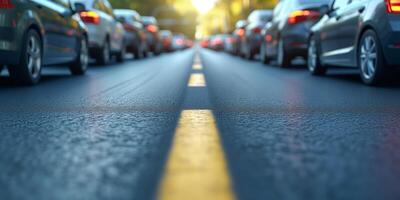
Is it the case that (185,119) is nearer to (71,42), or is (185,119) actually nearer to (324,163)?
(324,163)

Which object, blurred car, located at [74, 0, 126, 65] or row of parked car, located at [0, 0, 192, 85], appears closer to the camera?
row of parked car, located at [0, 0, 192, 85]

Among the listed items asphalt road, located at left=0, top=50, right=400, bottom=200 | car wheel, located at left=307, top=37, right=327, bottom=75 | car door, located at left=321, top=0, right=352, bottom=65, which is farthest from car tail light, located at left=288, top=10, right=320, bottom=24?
asphalt road, located at left=0, top=50, right=400, bottom=200

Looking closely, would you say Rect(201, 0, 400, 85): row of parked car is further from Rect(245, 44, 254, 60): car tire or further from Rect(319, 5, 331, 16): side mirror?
Rect(245, 44, 254, 60): car tire

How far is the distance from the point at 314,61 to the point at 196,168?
8.24 meters

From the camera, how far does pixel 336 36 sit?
9359 mm

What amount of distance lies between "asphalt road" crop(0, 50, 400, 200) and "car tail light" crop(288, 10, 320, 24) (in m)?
5.49

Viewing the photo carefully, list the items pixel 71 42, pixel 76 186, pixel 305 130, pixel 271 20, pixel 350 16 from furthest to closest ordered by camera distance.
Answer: pixel 271 20 → pixel 71 42 → pixel 350 16 → pixel 305 130 → pixel 76 186

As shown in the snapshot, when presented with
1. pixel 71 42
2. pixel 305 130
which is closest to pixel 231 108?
pixel 305 130

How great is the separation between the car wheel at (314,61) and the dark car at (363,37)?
5.9 inches

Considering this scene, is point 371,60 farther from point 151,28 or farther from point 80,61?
point 151,28

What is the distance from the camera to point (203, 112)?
526 centimetres

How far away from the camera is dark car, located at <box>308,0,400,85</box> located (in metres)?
7.30

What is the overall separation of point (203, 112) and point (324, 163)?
2.26 m

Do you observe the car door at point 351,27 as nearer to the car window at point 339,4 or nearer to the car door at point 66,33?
the car window at point 339,4
